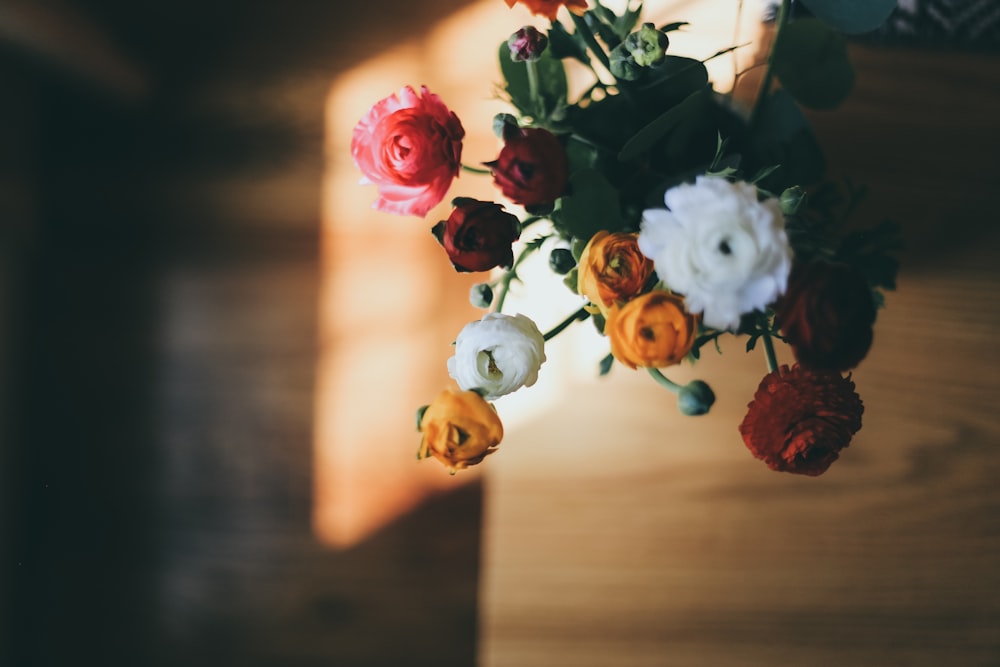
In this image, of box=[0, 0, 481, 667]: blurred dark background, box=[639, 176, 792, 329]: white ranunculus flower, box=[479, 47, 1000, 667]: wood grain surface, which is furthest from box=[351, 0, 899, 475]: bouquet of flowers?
box=[0, 0, 481, 667]: blurred dark background

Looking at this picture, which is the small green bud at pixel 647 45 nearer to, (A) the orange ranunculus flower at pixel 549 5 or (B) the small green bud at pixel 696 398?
(A) the orange ranunculus flower at pixel 549 5

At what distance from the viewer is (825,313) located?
15.1 inches

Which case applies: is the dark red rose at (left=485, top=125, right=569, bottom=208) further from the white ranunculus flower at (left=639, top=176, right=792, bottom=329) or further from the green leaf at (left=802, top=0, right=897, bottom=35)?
the green leaf at (left=802, top=0, right=897, bottom=35)

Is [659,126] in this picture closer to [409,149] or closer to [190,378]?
[409,149]

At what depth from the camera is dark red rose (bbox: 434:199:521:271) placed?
418 millimetres

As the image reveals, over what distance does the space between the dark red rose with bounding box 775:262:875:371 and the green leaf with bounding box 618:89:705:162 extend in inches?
5.7

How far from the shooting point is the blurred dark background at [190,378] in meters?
0.81

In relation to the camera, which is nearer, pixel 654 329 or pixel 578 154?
pixel 654 329

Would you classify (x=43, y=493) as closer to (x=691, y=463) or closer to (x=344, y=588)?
(x=344, y=588)

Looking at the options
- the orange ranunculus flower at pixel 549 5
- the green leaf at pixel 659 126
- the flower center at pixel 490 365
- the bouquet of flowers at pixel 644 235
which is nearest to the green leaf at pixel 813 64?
the bouquet of flowers at pixel 644 235

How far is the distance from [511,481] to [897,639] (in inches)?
18.6

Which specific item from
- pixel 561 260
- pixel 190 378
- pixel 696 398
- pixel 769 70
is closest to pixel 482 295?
pixel 561 260

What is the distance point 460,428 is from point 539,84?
30 centimetres

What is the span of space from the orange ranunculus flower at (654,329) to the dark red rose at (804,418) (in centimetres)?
7
